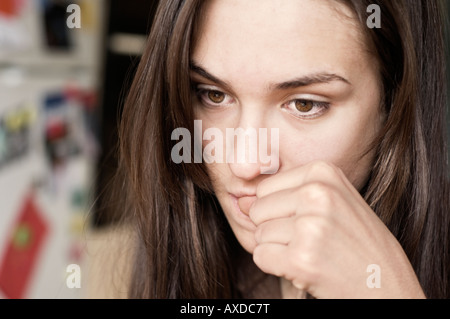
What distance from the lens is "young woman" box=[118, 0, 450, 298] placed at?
26.9 inches

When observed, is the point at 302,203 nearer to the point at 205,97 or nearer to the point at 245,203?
the point at 245,203

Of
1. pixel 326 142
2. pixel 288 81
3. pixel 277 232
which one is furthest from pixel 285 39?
pixel 277 232

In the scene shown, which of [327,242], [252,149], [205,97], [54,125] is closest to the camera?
[327,242]

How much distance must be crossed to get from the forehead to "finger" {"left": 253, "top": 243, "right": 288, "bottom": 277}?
228 mm

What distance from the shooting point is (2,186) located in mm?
1749

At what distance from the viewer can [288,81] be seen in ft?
2.47

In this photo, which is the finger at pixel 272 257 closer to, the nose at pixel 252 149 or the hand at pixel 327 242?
the hand at pixel 327 242

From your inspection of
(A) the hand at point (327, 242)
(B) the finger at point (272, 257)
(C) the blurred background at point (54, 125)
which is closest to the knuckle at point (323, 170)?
(A) the hand at point (327, 242)

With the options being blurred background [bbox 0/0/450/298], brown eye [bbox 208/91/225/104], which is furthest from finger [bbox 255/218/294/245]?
blurred background [bbox 0/0/450/298]

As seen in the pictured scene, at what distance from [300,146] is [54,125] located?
4.57 ft

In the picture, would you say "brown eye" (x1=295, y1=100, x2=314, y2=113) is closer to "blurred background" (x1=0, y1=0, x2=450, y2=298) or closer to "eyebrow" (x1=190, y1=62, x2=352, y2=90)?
"eyebrow" (x1=190, y1=62, x2=352, y2=90)
